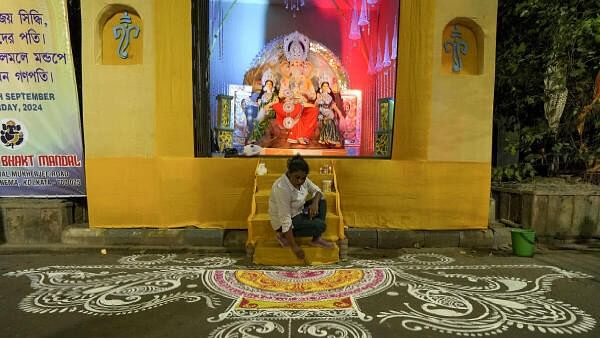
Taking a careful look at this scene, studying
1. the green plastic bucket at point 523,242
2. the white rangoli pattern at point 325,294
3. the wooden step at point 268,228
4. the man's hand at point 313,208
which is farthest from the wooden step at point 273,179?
the green plastic bucket at point 523,242

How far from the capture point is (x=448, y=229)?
6191 millimetres

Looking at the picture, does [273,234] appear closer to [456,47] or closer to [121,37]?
[121,37]

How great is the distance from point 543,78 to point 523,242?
3.73 metres

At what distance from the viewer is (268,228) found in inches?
212

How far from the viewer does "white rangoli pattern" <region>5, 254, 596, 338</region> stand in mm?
3326

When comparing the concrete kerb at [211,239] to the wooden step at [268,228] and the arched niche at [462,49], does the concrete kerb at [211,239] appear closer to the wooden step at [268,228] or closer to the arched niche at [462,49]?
the wooden step at [268,228]

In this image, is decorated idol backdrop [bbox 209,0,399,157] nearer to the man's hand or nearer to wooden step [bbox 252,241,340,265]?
the man's hand

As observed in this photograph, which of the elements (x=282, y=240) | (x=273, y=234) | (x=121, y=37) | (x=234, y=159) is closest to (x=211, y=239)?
(x=273, y=234)

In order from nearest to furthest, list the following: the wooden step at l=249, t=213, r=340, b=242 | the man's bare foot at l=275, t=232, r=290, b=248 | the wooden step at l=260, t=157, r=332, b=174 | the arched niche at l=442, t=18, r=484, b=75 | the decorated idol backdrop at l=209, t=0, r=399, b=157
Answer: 1. the man's bare foot at l=275, t=232, r=290, b=248
2. the wooden step at l=249, t=213, r=340, b=242
3. the arched niche at l=442, t=18, r=484, b=75
4. the wooden step at l=260, t=157, r=332, b=174
5. the decorated idol backdrop at l=209, t=0, r=399, b=157

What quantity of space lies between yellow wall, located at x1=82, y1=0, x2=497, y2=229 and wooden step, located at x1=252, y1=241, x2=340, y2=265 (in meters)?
1.22

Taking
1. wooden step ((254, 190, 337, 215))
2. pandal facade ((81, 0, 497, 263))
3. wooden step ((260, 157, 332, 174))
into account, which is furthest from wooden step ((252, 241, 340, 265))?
wooden step ((260, 157, 332, 174))

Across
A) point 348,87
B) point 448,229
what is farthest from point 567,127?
point 348,87

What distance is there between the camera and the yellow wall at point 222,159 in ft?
19.4

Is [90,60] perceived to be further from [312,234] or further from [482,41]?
[482,41]
